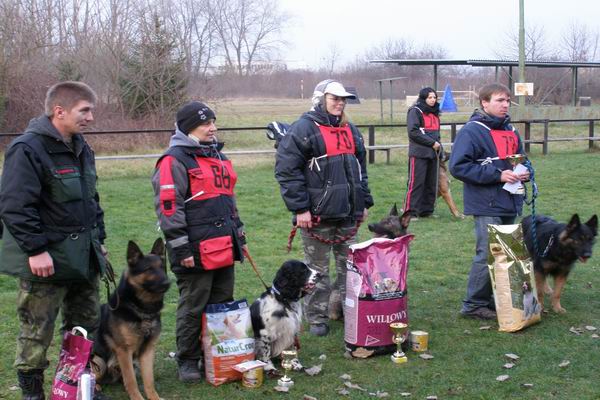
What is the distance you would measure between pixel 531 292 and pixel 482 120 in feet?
4.81

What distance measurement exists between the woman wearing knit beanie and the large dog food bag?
5440 mm

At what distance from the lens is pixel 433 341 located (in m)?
5.22

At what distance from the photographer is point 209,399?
422 cm

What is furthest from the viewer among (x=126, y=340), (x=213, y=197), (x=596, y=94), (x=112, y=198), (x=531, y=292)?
(x=596, y=94)

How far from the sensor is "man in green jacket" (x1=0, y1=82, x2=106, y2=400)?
3574mm

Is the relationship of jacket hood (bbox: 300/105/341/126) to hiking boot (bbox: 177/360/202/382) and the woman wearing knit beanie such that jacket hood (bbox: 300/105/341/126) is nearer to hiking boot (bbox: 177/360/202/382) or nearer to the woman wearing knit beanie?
hiking boot (bbox: 177/360/202/382)

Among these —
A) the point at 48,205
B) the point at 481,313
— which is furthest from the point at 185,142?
the point at 481,313

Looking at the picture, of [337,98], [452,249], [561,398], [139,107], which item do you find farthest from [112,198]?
[139,107]

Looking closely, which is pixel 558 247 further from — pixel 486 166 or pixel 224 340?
pixel 224 340

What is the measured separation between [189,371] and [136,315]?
74 centimetres

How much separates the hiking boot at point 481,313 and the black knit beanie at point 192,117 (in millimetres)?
2912

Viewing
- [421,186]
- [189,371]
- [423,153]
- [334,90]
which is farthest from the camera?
[421,186]

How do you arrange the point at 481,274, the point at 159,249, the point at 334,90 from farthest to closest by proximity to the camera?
the point at 481,274
the point at 334,90
the point at 159,249

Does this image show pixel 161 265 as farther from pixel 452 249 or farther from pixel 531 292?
pixel 452 249
